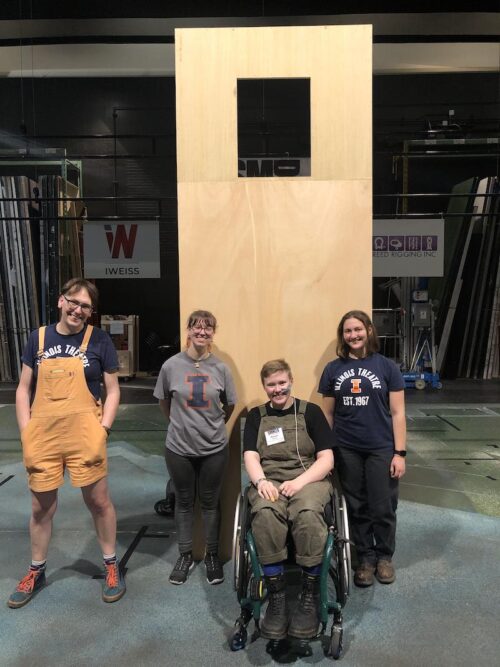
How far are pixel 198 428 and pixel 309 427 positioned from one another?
499 mm

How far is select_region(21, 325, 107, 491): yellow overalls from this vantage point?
2154 mm

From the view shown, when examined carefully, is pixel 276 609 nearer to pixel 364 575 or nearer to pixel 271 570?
pixel 271 570

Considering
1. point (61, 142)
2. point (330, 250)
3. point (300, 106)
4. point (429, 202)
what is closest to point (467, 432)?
point (330, 250)

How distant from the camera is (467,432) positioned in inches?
210

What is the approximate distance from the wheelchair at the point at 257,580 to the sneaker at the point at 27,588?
0.95 meters

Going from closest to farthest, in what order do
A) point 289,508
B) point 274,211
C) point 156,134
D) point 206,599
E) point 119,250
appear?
point 289,508 → point 206,599 → point 274,211 → point 119,250 → point 156,134

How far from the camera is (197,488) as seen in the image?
2520 millimetres

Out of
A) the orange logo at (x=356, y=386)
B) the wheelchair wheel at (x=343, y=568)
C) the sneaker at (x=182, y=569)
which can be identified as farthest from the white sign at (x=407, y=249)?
the wheelchair wheel at (x=343, y=568)

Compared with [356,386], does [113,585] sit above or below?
below

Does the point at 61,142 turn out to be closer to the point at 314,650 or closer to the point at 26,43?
the point at 26,43

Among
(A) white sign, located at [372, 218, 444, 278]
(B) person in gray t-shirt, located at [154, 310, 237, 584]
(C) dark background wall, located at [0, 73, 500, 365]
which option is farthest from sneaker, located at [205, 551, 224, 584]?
(C) dark background wall, located at [0, 73, 500, 365]

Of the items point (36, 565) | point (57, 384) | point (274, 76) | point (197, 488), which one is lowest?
point (36, 565)

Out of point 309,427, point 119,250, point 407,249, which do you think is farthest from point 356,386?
point 119,250

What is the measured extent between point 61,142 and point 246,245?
740cm
